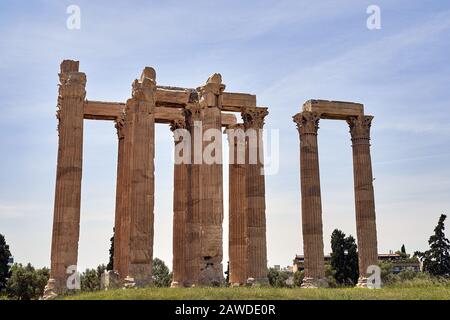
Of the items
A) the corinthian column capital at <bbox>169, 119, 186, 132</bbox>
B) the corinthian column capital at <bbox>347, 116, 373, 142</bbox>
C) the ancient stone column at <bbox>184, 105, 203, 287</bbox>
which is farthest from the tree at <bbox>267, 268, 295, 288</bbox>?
the ancient stone column at <bbox>184, 105, 203, 287</bbox>

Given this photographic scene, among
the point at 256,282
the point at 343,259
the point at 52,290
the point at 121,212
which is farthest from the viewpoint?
the point at 343,259

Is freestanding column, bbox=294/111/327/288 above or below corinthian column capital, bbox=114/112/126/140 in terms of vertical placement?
below

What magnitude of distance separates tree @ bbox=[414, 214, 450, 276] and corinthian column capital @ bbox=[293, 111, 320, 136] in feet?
179

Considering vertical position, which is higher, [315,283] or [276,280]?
[315,283]

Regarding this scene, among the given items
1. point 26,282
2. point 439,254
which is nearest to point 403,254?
point 439,254

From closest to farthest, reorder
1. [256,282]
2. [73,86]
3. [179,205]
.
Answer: [73,86] < [256,282] < [179,205]

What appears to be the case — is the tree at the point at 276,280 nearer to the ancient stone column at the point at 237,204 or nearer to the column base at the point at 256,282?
the ancient stone column at the point at 237,204

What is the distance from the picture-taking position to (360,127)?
139ft

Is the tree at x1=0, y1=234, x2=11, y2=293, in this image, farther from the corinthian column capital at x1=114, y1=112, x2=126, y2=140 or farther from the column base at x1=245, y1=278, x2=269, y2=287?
the column base at x1=245, y1=278, x2=269, y2=287

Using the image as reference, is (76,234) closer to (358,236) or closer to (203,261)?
(203,261)

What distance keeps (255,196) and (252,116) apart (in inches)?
240

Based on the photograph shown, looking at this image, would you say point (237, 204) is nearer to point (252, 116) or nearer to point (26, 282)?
point (252, 116)

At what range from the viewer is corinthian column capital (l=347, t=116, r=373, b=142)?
42469 millimetres

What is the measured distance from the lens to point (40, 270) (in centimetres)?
8431
